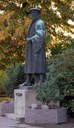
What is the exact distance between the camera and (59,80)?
38.3ft

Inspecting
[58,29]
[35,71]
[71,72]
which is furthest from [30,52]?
[58,29]

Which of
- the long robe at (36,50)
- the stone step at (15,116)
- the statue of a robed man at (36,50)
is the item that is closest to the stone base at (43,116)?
the stone step at (15,116)

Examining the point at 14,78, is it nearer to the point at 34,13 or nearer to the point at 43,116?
the point at 34,13

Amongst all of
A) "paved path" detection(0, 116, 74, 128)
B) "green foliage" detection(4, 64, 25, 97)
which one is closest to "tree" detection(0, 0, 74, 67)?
"green foliage" detection(4, 64, 25, 97)

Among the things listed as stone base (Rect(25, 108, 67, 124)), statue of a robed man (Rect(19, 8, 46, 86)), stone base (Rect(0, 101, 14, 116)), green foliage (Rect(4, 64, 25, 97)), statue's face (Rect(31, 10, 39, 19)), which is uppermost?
statue's face (Rect(31, 10, 39, 19))

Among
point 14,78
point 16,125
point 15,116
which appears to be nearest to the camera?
point 16,125

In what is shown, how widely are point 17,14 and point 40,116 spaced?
971 cm

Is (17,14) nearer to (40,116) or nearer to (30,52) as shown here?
(30,52)

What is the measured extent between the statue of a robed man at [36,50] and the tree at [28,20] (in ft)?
22.7

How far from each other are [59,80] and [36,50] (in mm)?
1101

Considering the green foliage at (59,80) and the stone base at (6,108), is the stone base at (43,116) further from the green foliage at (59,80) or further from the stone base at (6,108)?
the stone base at (6,108)

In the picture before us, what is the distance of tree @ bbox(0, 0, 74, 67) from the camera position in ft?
62.6

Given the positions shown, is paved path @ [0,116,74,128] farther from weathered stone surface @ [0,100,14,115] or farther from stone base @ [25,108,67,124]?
weathered stone surface @ [0,100,14,115]

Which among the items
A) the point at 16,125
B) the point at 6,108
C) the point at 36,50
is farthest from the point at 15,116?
the point at 36,50
